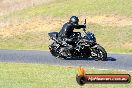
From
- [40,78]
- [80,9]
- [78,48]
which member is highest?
[80,9]

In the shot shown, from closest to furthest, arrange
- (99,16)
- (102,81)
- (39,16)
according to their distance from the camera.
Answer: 1. (102,81)
2. (99,16)
3. (39,16)

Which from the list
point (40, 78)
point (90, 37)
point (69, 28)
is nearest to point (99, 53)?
point (90, 37)

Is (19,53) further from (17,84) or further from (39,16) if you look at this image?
(39,16)

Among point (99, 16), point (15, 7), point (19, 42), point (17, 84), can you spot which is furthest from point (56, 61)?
point (15, 7)

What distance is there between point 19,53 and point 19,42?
632 cm

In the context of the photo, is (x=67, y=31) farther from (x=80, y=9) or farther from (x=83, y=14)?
(x=80, y=9)

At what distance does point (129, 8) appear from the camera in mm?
35531

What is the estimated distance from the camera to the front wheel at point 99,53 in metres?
19.6

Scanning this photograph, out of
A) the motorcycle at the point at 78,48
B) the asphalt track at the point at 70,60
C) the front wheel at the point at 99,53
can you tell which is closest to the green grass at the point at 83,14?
the asphalt track at the point at 70,60

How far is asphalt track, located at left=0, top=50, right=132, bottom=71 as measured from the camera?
715 inches

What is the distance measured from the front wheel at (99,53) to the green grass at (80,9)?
49.2ft

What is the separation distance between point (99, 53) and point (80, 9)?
18055mm

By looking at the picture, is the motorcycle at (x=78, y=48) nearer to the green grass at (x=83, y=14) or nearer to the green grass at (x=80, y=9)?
the green grass at (x=83, y=14)

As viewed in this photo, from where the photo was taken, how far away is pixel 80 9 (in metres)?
37.4
